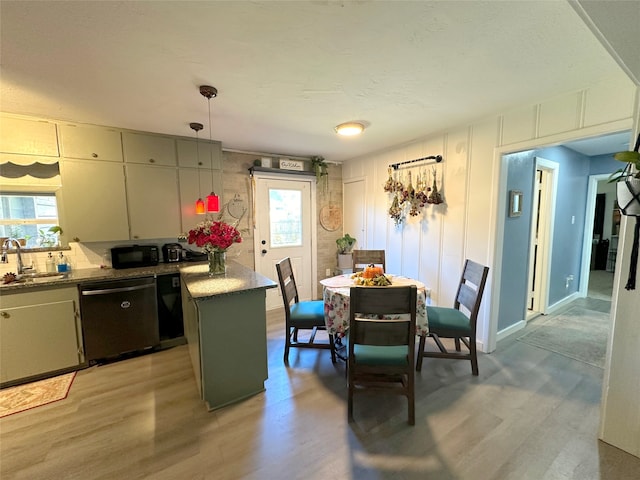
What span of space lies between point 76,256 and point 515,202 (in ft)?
15.3

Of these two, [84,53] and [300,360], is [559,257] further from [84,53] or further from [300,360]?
[84,53]

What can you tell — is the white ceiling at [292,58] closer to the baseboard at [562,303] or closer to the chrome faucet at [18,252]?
the chrome faucet at [18,252]

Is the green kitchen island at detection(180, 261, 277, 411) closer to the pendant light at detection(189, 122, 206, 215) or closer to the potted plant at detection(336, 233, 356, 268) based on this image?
the pendant light at detection(189, 122, 206, 215)

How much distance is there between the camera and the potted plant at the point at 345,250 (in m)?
4.36

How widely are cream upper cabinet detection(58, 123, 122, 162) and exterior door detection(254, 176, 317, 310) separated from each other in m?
1.63

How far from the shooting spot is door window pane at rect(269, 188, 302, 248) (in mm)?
4082

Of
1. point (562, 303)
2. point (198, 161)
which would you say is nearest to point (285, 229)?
point (198, 161)

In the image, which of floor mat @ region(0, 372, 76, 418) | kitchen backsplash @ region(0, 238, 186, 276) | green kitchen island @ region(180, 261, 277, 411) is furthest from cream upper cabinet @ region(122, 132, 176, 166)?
floor mat @ region(0, 372, 76, 418)

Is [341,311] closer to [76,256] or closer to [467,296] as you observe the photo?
[467,296]

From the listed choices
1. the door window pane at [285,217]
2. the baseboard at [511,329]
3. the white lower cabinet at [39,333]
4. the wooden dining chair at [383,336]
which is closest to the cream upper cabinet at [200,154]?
the door window pane at [285,217]

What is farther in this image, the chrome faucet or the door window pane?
the door window pane

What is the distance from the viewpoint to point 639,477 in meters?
1.45

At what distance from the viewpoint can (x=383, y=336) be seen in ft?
5.86

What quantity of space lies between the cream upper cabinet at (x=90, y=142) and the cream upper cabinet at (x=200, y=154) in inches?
23.2
